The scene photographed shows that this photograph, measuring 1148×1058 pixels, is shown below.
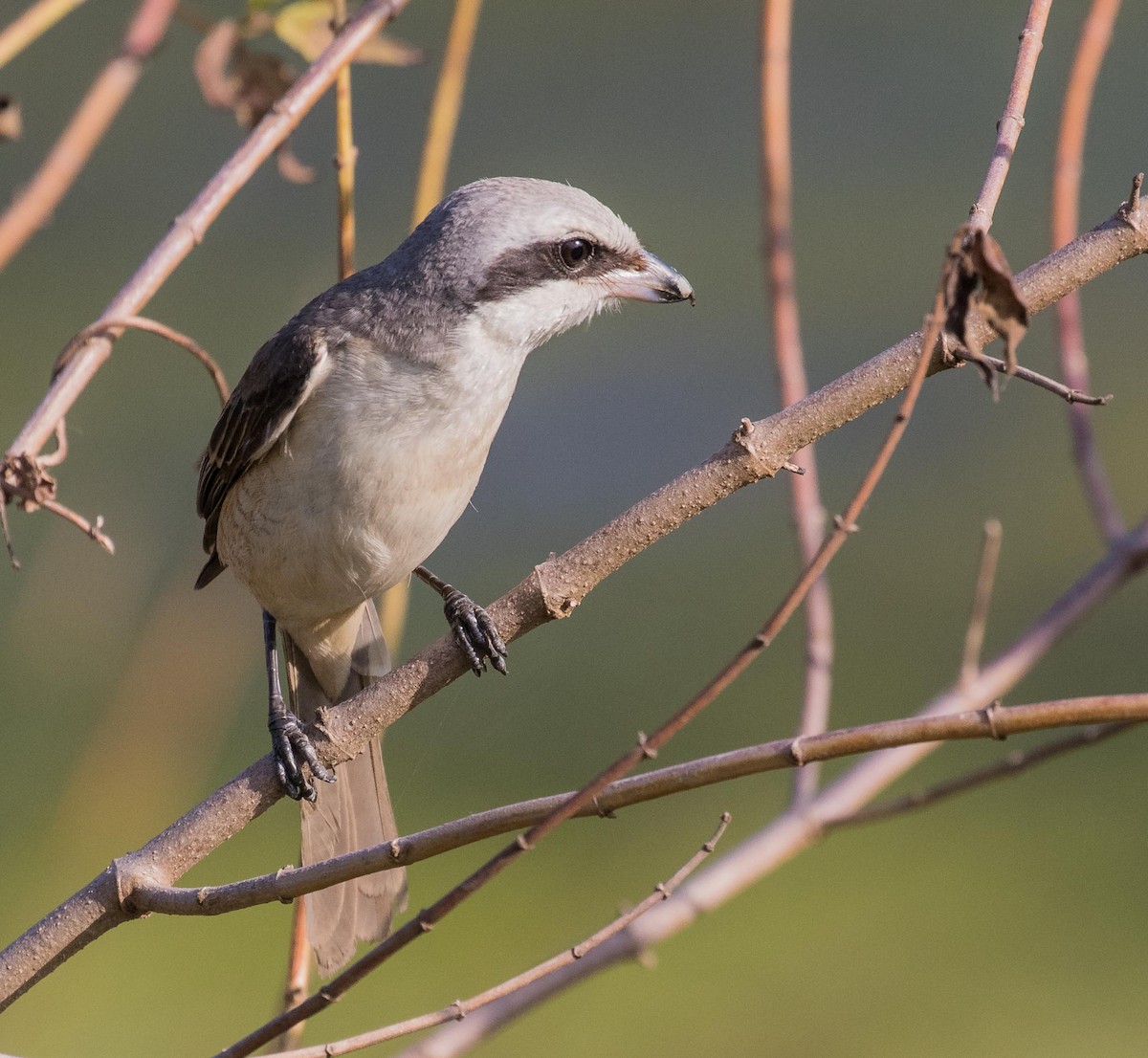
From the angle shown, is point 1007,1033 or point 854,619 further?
point 854,619

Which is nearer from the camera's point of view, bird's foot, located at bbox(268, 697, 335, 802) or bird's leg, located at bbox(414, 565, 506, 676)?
bird's foot, located at bbox(268, 697, 335, 802)

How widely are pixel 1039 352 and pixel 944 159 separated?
2326 millimetres

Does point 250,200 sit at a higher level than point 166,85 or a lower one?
lower

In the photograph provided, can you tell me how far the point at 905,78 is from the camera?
8375mm

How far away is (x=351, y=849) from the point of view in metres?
1.91

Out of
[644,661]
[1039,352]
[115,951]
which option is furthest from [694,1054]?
[1039,352]

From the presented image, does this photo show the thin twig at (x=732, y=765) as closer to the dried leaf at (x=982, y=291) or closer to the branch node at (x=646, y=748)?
the branch node at (x=646, y=748)

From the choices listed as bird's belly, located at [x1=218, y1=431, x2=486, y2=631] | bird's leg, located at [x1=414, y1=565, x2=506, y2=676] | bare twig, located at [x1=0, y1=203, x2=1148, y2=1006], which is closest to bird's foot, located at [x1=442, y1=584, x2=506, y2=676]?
bird's leg, located at [x1=414, y1=565, x2=506, y2=676]

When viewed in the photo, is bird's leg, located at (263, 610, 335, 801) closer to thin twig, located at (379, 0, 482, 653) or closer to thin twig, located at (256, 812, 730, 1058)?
thin twig, located at (256, 812, 730, 1058)

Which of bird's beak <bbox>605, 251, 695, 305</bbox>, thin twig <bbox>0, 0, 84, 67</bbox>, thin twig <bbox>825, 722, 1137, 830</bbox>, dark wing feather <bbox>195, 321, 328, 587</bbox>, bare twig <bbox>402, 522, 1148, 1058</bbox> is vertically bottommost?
thin twig <bbox>825, 722, 1137, 830</bbox>

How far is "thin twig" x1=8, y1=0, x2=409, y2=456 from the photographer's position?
141cm

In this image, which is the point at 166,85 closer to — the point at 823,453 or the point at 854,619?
the point at 823,453

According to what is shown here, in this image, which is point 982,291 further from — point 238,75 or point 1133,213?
point 238,75

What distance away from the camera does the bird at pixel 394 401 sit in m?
1.82
